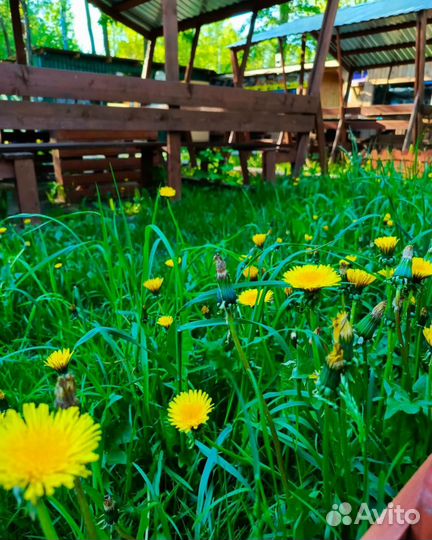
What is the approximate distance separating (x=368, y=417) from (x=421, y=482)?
0.88 ft

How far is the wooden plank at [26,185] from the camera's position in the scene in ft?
8.86

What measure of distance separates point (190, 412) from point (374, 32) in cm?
1008

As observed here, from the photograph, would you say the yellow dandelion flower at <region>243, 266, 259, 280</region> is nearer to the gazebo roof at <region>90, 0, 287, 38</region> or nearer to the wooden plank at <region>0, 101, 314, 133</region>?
the wooden plank at <region>0, 101, 314, 133</region>

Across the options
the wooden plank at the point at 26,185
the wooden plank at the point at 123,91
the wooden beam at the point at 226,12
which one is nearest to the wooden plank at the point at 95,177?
the wooden plank at the point at 123,91

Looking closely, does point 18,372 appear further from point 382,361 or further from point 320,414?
point 382,361

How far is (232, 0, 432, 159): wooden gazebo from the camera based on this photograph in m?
7.05

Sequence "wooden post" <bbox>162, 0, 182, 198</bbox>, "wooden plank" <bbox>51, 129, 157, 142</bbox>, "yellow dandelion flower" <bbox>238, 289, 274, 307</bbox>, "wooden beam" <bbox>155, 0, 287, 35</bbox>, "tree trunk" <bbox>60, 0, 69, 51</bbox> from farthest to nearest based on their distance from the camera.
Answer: "tree trunk" <bbox>60, 0, 69, 51</bbox> → "wooden beam" <bbox>155, 0, 287, 35</bbox> → "wooden plank" <bbox>51, 129, 157, 142</bbox> → "wooden post" <bbox>162, 0, 182, 198</bbox> → "yellow dandelion flower" <bbox>238, 289, 274, 307</bbox>

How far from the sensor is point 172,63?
11.3 feet

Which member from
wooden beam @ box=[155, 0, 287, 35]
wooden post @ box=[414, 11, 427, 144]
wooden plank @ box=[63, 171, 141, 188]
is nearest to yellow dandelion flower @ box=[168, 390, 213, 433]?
wooden plank @ box=[63, 171, 141, 188]

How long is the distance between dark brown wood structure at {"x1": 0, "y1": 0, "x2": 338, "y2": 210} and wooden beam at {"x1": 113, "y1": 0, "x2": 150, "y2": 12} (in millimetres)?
16

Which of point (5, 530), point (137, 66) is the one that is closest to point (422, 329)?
point (5, 530)

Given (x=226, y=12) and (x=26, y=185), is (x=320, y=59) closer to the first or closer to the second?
(x=226, y=12)

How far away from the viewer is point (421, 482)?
436 millimetres

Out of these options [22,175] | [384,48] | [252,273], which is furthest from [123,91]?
[384,48]
